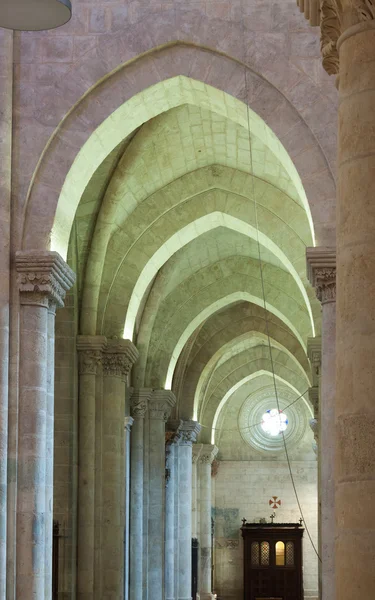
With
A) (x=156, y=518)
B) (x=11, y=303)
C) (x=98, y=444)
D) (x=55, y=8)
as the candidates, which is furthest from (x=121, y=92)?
(x=156, y=518)

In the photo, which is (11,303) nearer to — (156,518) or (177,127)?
(177,127)

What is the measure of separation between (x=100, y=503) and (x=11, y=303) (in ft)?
21.5

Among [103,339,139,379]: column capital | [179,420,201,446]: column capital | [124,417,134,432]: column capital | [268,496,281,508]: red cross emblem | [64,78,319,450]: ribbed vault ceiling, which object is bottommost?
[268,496,281,508]: red cross emblem

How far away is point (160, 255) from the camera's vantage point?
72.1 feet

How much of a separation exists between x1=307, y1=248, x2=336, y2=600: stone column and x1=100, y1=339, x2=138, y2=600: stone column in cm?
642

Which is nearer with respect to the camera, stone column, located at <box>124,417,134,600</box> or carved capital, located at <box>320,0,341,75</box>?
carved capital, located at <box>320,0,341,75</box>

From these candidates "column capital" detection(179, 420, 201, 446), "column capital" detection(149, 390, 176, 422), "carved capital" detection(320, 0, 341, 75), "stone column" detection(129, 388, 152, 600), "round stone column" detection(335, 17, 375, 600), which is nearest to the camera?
"round stone column" detection(335, 17, 375, 600)

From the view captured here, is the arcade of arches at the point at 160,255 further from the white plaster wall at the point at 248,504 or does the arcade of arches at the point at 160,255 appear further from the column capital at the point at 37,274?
the white plaster wall at the point at 248,504

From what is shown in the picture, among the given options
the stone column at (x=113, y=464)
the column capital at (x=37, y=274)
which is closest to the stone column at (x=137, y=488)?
the stone column at (x=113, y=464)

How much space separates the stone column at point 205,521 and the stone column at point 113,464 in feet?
48.4

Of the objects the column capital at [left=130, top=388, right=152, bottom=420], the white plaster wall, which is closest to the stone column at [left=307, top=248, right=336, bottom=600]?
the column capital at [left=130, top=388, right=152, bottom=420]

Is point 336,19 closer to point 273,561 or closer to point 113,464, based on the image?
point 113,464

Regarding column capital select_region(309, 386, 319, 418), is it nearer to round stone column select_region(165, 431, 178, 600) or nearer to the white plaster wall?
round stone column select_region(165, 431, 178, 600)

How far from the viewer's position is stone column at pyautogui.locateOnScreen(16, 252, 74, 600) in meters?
14.0
